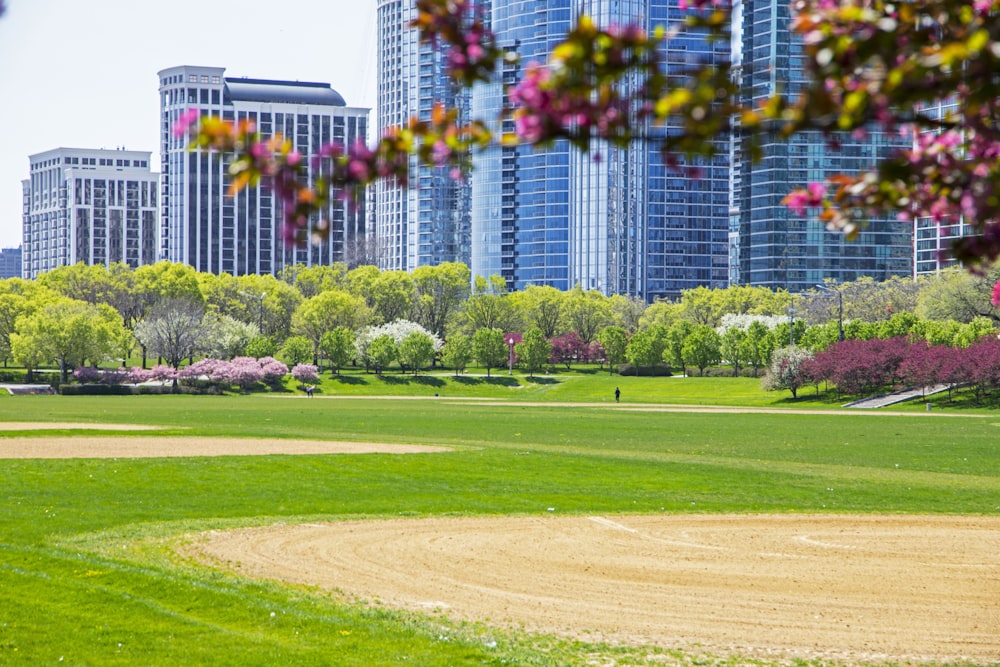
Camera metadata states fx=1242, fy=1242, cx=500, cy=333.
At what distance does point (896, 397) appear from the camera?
101 metres

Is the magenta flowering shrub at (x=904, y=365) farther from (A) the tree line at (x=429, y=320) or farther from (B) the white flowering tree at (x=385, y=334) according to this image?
(B) the white flowering tree at (x=385, y=334)

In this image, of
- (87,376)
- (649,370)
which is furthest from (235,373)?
(649,370)

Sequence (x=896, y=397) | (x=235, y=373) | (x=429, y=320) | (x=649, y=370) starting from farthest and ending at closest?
(x=429, y=320), (x=649, y=370), (x=235, y=373), (x=896, y=397)

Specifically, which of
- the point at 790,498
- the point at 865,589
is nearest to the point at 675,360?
the point at 790,498

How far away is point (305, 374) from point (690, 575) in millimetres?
112690

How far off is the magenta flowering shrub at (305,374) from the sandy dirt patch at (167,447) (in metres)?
80.3

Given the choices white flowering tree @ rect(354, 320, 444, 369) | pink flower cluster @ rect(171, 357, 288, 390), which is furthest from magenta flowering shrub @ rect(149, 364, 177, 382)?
white flowering tree @ rect(354, 320, 444, 369)

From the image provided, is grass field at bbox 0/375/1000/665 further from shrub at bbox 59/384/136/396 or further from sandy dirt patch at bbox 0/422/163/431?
shrub at bbox 59/384/136/396

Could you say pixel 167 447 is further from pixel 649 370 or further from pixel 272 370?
pixel 649 370

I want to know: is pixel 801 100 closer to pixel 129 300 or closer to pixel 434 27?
pixel 434 27

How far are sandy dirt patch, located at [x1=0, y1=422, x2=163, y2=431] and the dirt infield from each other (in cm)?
3165

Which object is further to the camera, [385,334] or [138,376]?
[385,334]

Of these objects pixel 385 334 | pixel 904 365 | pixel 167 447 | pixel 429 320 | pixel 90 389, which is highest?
pixel 429 320

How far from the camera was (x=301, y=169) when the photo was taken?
5.94 meters
